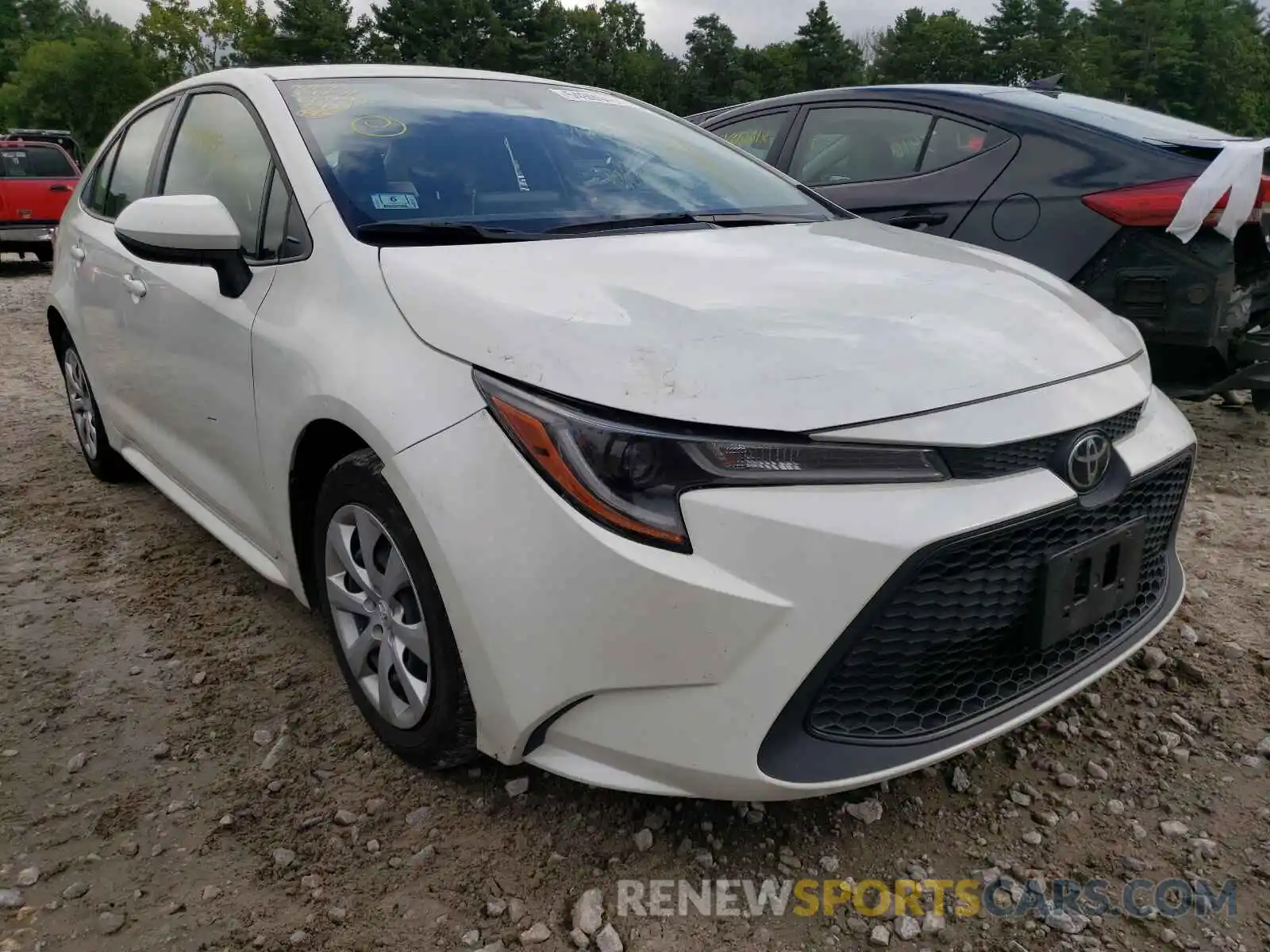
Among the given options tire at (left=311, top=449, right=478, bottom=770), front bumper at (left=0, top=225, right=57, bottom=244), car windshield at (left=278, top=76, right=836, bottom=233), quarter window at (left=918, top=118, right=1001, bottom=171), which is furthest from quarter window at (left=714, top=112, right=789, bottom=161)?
front bumper at (left=0, top=225, right=57, bottom=244)

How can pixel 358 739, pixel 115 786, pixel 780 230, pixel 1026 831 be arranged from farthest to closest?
1. pixel 780 230
2. pixel 358 739
3. pixel 115 786
4. pixel 1026 831

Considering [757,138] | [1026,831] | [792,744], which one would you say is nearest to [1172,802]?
[1026,831]

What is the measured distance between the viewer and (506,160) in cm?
256

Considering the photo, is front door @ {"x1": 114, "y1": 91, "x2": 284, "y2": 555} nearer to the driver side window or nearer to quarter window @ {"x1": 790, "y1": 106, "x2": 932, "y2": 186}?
the driver side window

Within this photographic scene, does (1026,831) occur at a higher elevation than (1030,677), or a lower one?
lower

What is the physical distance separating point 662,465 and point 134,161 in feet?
9.27

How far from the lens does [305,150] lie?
2.31 m

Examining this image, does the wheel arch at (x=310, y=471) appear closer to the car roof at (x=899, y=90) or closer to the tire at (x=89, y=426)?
the tire at (x=89, y=426)

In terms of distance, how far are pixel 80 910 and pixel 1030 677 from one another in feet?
5.89

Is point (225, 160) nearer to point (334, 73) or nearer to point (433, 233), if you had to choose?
point (334, 73)

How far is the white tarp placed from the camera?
3373 mm

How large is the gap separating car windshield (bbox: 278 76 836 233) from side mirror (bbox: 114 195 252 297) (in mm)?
277

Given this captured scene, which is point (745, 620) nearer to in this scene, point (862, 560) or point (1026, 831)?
point (862, 560)

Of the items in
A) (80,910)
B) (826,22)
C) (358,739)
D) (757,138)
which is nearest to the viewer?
(80,910)
